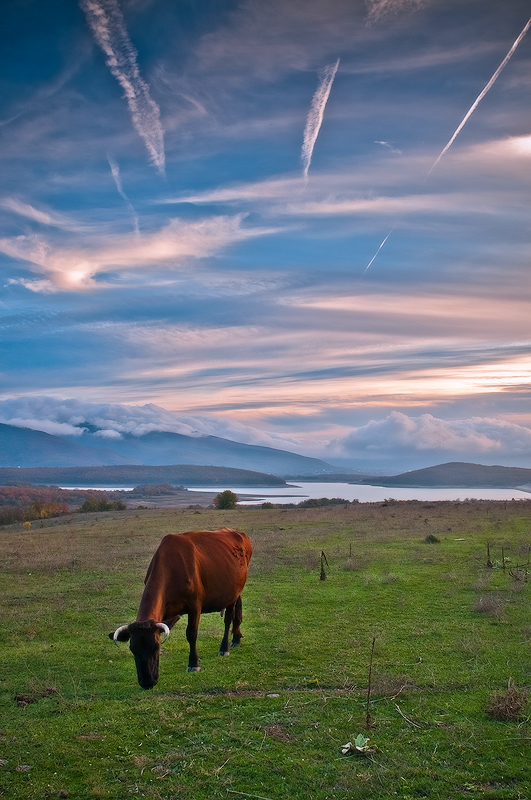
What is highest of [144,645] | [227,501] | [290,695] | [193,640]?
[144,645]

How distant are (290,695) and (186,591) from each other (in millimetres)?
2218

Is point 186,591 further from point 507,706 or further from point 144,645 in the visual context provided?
point 507,706

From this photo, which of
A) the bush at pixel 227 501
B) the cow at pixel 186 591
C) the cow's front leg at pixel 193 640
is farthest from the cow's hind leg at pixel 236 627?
the bush at pixel 227 501

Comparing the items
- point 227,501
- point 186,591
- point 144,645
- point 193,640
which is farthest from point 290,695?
point 227,501

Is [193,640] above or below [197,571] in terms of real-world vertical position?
below

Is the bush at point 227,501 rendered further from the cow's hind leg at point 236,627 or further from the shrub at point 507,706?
the shrub at point 507,706

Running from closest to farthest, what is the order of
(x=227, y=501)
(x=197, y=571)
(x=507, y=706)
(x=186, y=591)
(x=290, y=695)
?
(x=507, y=706), (x=290, y=695), (x=186, y=591), (x=197, y=571), (x=227, y=501)

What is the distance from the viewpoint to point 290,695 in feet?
27.7

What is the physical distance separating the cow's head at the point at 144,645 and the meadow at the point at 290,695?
63 cm

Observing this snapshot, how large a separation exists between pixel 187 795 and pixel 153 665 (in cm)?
197

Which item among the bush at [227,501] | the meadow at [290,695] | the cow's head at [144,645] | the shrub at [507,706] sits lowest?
the bush at [227,501]

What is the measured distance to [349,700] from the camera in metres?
8.19

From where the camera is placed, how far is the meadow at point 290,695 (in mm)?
6199

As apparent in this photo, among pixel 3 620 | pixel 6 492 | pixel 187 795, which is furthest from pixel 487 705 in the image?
pixel 6 492
